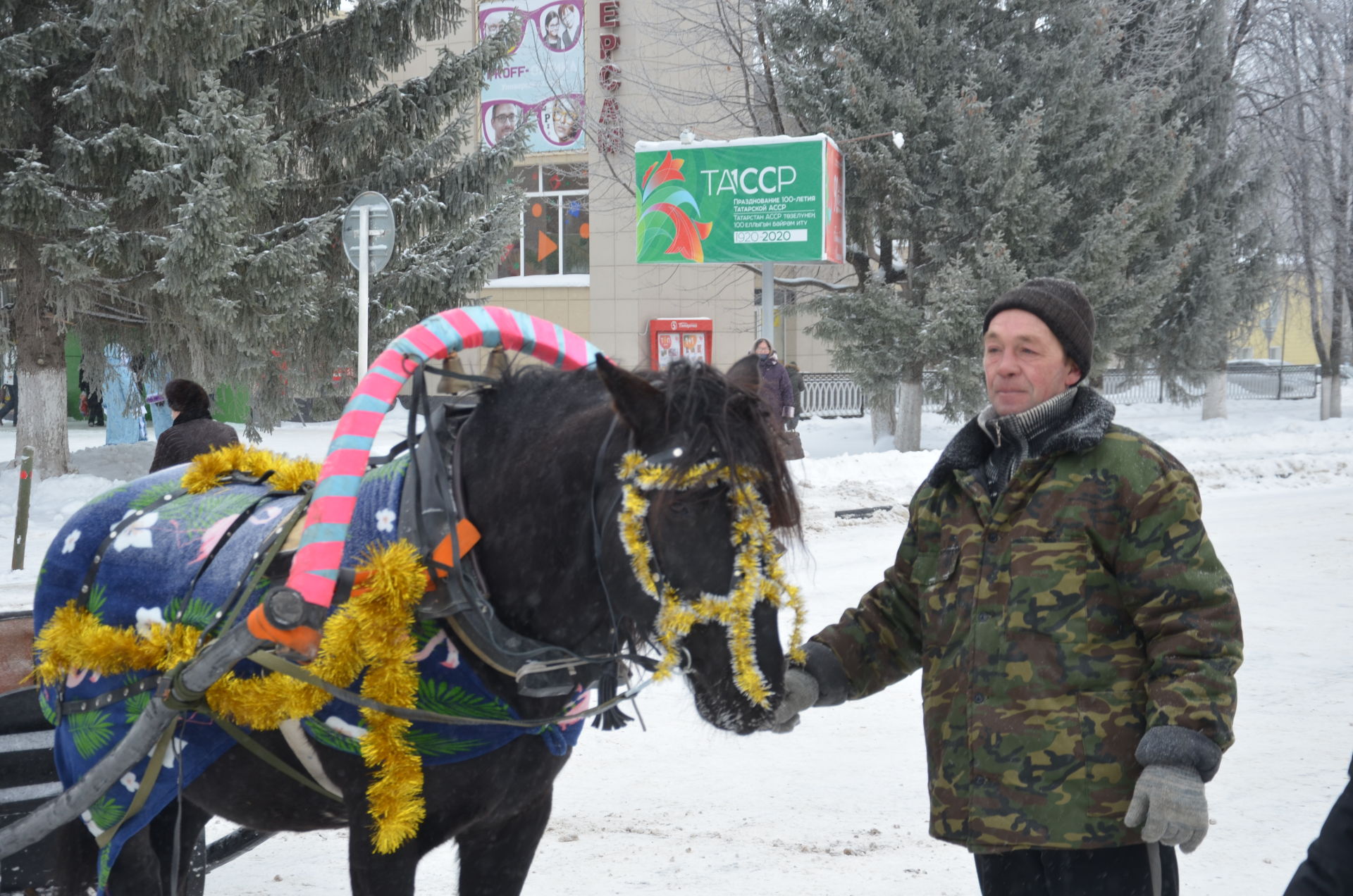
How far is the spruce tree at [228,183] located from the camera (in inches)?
397

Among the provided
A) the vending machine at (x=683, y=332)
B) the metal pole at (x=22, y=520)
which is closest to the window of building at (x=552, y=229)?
the vending machine at (x=683, y=332)

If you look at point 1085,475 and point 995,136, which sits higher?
point 995,136

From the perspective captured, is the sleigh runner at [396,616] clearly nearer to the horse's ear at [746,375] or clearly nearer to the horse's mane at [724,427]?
the horse's mane at [724,427]

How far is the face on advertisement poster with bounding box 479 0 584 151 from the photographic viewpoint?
80.5 ft

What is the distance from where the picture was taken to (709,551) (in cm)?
209

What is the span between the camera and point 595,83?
24047 millimetres

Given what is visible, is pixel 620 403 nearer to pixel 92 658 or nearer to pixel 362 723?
pixel 362 723

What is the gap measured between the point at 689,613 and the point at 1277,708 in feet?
15.7

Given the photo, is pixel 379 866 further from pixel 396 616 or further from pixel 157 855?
pixel 157 855

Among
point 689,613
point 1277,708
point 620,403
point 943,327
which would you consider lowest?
point 1277,708

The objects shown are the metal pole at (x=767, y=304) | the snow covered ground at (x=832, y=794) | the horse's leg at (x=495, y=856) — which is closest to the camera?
the horse's leg at (x=495, y=856)

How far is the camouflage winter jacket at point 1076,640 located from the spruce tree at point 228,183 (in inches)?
358

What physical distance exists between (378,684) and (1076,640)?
4.74 ft

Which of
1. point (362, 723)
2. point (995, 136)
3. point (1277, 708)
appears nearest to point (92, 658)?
point (362, 723)
